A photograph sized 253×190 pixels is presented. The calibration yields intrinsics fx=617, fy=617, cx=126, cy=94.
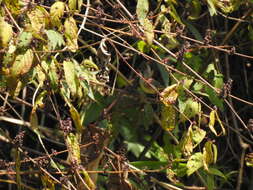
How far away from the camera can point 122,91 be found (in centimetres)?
211

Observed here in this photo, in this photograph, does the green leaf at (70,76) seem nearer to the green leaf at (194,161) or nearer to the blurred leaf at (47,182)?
the blurred leaf at (47,182)

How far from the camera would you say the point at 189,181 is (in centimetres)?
228

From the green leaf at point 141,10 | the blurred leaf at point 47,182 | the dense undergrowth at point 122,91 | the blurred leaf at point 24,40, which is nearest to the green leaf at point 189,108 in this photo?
the dense undergrowth at point 122,91

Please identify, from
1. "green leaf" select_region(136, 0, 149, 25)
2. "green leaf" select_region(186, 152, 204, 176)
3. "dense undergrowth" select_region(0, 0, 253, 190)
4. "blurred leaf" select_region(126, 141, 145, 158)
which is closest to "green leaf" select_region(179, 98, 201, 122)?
"dense undergrowth" select_region(0, 0, 253, 190)

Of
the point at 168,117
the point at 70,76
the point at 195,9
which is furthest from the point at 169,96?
the point at 195,9

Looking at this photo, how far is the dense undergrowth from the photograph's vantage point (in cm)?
134

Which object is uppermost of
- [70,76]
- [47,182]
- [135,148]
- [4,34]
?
[4,34]

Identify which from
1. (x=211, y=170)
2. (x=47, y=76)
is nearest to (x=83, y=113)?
(x=211, y=170)

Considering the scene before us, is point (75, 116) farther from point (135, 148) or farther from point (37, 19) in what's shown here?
point (135, 148)

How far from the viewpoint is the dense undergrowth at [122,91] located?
1340mm

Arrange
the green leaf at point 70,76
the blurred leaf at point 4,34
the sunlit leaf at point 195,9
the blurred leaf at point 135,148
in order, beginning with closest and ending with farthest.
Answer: the blurred leaf at point 4,34 < the green leaf at point 70,76 < the sunlit leaf at point 195,9 < the blurred leaf at point 135,148

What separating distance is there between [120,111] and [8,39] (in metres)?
1.02

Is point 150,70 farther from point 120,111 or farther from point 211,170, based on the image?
point 211,170

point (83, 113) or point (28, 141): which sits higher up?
point (83, 113)
